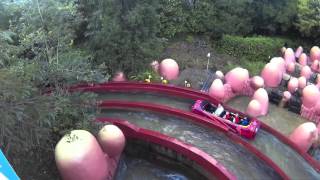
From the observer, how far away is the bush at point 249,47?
866 inches

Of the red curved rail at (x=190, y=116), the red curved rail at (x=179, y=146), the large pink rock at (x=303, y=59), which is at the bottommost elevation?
the red curved rail at (x=179, y=146)

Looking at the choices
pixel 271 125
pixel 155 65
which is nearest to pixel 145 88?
pixel 155 65

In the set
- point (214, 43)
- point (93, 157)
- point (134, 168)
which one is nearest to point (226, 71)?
point (214, 43)

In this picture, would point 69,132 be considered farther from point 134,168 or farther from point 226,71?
point 226,71

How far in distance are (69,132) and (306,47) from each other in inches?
657

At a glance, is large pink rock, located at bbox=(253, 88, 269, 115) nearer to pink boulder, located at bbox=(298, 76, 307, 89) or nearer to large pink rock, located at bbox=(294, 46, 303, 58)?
pink boulder, located at bbox=(298, 76, 307, 89)

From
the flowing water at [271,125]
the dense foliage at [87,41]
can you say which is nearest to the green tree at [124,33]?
the dense foliage at [87,41]

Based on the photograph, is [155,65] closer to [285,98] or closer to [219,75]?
[219,75]

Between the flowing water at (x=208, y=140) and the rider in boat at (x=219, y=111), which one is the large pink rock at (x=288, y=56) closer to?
the rider in boat at (x=219, y=111)

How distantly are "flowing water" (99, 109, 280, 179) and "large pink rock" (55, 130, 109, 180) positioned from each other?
388cm

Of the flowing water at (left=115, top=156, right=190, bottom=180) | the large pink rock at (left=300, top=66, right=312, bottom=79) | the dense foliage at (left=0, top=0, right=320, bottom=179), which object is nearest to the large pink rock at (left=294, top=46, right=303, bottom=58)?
the dense foliage at (left=0, top=0, right=320, bottom=179)

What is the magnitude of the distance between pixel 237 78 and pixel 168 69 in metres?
3.53

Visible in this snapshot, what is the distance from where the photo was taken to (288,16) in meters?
22.6

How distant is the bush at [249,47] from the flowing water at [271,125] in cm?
389
